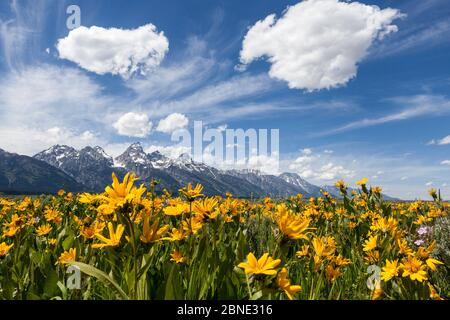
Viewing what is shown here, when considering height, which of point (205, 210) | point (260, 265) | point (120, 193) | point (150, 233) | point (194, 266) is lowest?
point (194, 266)

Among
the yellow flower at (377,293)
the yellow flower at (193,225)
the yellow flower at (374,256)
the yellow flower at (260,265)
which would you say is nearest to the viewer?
the yellow flower at (260,265)

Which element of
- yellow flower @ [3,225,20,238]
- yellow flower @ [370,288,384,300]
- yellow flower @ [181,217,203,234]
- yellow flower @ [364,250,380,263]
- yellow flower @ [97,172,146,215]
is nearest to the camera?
yellow flower @ [97,172,146,215]

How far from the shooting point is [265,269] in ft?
5.70

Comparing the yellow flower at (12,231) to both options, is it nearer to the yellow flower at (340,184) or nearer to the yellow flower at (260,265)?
the yellow flower at (260,265)

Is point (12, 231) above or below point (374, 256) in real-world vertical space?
above

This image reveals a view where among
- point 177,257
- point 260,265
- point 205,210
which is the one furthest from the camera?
point 177,257

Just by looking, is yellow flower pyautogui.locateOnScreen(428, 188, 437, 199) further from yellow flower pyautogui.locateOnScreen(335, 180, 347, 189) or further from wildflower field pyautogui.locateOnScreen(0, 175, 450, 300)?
wildflower field pyautogui.locateOnScreen(0, 175, 450, 300)

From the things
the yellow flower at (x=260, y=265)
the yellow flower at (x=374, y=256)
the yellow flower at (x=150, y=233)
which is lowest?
the yellow flower at (x=374, y=256)

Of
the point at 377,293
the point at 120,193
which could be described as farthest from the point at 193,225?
the point at 377,293

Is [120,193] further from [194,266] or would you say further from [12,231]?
[12,231]

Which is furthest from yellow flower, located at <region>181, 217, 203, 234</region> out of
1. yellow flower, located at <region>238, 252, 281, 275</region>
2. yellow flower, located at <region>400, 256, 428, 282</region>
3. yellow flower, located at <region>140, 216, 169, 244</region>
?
yellow flower, located at <region>400, 256, 428, 282</region>

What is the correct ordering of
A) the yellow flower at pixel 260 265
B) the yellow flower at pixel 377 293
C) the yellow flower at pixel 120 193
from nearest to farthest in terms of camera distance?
the yellow flower at pixel 260 265 < the yellow flower at pixel 120 193 < the yellow flower at pixel 377 293

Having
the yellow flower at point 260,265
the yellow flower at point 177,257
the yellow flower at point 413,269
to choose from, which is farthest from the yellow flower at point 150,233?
the yellow flower at point 413,269
